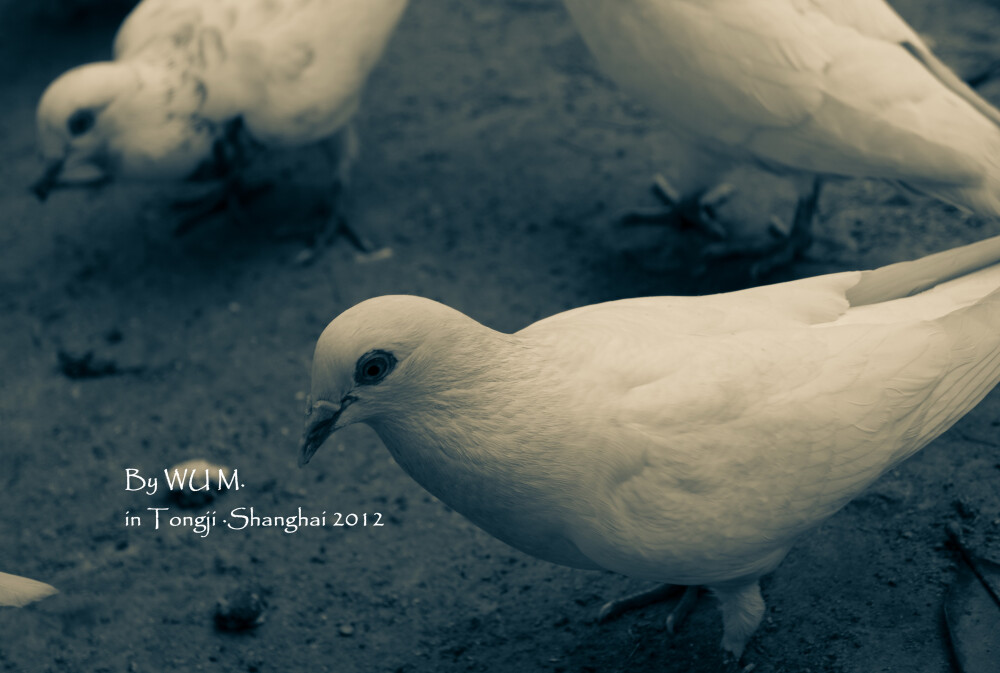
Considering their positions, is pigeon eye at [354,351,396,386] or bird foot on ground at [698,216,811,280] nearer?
pigeon eye at [354,351,396,386]

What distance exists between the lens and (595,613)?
9.14 ft

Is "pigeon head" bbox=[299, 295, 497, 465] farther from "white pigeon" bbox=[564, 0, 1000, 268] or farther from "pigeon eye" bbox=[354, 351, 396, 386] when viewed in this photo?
"white pigeon" bbox=[564, 0, 1000, 268]

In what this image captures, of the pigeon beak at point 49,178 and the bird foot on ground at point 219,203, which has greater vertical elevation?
the pigeon beak at point 49,178

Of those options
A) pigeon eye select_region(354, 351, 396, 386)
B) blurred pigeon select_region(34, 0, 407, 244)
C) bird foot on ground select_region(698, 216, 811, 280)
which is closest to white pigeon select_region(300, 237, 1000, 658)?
pigeon eye select_region(354, 351, 396, 386)

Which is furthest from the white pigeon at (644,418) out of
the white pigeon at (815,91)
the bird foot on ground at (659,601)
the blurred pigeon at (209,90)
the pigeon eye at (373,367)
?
the blurred pigeon at (209,90)

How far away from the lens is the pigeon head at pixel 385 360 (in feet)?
6.49

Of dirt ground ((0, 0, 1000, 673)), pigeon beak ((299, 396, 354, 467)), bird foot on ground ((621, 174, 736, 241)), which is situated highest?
pigeon beak ((299, 396, 354, 467))

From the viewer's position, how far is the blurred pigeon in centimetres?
391

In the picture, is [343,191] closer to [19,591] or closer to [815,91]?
[815,91]

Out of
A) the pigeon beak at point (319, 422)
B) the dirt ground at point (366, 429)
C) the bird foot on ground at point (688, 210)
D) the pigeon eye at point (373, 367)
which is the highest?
the pigeon eye at point (373, 367)

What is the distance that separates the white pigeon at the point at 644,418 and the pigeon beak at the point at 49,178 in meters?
2.59

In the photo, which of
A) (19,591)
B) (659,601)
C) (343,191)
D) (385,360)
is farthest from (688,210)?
(19,591)

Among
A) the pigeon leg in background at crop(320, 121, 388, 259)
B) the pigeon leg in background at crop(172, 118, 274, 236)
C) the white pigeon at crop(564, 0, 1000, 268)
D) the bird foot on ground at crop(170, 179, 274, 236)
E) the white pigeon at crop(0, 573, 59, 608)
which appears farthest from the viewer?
the bird foot on ground at crop(170, 179, 274, 236)

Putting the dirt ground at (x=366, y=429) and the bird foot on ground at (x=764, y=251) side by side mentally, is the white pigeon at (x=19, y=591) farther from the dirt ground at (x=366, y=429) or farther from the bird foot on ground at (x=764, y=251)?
the bird foot on ground at (x=764, y=251)
